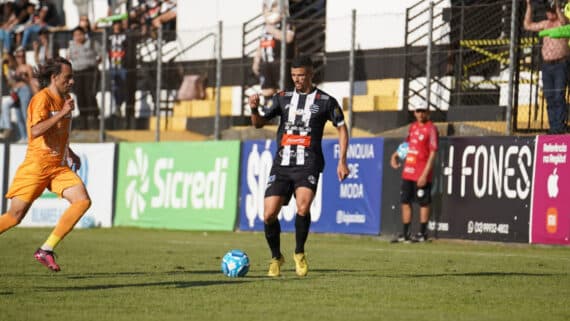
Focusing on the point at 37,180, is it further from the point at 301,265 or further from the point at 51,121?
the point at 301,265

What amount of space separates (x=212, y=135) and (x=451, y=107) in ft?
21.7

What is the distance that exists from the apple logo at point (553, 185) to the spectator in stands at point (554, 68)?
724mm

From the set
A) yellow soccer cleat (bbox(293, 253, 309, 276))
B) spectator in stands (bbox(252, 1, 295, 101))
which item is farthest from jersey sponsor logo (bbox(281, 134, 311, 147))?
spectator in stands (bbox(252, 1, 295, 101))

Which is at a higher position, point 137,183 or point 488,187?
point 488,187

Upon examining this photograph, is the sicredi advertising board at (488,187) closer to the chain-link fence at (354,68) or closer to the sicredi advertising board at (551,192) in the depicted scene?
the sicredi advertising board at (551,192)

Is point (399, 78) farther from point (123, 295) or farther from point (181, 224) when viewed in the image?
point (123, 295)

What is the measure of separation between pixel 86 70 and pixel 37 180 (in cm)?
1529

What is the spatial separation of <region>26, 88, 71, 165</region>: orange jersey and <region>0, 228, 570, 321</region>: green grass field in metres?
1.17

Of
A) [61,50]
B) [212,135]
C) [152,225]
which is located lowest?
[152,225]

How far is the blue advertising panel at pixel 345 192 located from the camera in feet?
70.9

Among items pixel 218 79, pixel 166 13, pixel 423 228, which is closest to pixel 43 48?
pixel 166 13

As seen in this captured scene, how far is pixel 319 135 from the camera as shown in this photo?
42.0 ft

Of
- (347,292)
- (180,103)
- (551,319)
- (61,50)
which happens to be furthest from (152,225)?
(551,319)

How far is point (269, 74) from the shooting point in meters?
23.6
